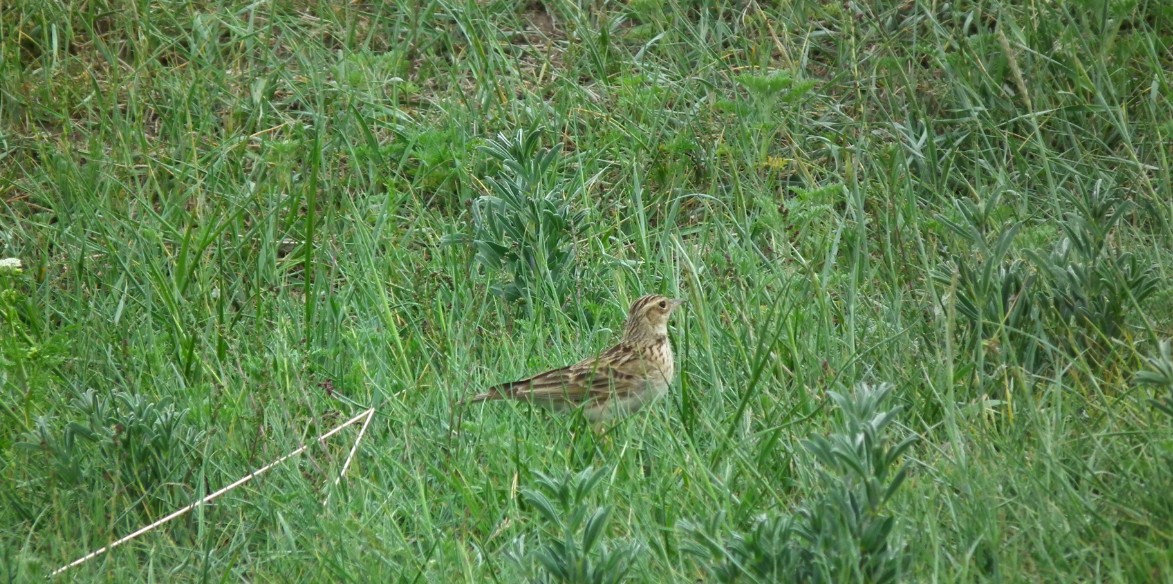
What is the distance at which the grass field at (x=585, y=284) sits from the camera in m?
4.51

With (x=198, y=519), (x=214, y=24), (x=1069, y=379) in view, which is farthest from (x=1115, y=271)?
(x=214, y=24)

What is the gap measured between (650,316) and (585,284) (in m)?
0.75

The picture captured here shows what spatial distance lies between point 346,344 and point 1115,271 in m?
3.27

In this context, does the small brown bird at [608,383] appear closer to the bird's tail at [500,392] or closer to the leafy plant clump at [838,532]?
the bird's tail at [500,392]

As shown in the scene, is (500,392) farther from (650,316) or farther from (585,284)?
(585,284)

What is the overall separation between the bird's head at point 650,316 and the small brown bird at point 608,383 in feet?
0.19

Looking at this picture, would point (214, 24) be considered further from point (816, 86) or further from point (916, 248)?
point (916, 248)

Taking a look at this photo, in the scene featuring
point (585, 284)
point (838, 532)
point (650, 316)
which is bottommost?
point (585, 284)

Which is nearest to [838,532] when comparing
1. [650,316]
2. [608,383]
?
[608,383]

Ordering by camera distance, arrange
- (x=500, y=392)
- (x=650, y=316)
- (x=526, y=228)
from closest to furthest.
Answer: (x=500, y=392), (x=650, y=316), (x=526, y=228)

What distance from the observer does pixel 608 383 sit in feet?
19.4

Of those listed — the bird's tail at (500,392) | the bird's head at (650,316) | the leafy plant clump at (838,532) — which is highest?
the leafy plant clump at (838,532)

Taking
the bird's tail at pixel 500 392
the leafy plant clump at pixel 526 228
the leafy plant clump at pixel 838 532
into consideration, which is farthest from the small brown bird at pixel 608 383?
the leafy plant clump at pixel 838 532

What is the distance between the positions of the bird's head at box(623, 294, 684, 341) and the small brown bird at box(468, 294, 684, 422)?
0.06 metres
